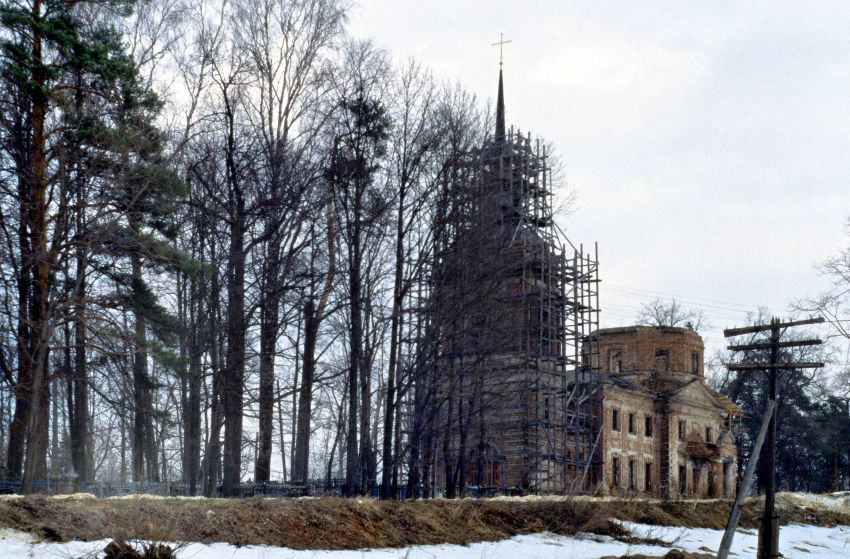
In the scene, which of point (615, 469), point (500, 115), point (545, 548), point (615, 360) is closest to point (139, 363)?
point (545, 548)

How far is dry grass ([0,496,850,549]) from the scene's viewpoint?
13.1 m

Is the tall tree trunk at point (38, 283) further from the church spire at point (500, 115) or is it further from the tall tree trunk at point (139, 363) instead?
the church spire at point (500, 115)

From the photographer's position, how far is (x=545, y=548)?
760 inches

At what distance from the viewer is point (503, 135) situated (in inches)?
1734

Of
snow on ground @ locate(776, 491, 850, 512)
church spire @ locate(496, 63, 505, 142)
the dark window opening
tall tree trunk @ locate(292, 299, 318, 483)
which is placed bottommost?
snow on ground @ locate(776, 491, 850, 512)

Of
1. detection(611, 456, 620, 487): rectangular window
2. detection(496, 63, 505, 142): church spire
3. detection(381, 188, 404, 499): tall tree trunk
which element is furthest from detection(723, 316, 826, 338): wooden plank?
detection(611, 456, 620, 487): rectangular window

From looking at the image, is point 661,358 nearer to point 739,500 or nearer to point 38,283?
point 739,500

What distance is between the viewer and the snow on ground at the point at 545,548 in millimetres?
12219

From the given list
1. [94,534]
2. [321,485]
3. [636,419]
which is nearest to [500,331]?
[321,485]

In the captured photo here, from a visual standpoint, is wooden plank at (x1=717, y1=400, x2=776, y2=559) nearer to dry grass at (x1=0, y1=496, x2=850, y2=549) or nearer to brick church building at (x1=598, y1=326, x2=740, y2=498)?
dry grass at (x1=0, y1=496, x2=850, y2=549)

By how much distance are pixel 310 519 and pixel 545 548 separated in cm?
525

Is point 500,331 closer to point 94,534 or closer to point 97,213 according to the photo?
point 97,213

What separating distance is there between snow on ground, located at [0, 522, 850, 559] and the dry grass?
0.88 ft

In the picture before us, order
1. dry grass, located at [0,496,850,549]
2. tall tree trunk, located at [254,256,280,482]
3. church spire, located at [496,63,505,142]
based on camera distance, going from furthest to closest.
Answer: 1. church spire, located at [496,63,505,142]
2. tall tree trunk, located at [254,256,280,482]
3. dry grass, located at [0,496,850,549]
